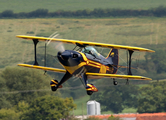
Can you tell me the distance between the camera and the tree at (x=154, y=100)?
604 feet

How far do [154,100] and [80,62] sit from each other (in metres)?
153

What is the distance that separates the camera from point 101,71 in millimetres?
41844

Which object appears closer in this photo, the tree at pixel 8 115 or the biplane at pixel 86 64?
the biplane at pixel 86 64

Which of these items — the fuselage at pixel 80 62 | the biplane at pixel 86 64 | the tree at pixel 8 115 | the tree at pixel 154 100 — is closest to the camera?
the fuselage at pixel 80 62

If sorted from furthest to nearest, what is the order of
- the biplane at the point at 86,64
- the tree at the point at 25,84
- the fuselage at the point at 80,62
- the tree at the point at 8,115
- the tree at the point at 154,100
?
the tree at the point at 154,100, the tree at the point at 25,84, the tree at the point at 8,115, the biplane at the point at 86,64, the fuselage at the point at 80,62

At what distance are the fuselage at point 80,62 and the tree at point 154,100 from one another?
145062mm

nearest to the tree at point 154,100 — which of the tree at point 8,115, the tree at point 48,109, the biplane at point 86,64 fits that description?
the tree at point 48,109

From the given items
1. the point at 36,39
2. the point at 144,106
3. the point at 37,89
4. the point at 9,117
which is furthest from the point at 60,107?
the point at 36,39

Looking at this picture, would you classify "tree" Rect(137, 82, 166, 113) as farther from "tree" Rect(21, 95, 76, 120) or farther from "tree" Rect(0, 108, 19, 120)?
"tree" Rect(0, 108, 19, 120)

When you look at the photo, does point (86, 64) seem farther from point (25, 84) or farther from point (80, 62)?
point (25, 84)

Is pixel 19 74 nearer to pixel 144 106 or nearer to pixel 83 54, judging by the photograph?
pixel 144 106

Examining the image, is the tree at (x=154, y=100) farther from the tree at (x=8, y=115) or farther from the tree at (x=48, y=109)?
the tree at (x=8, y=115)

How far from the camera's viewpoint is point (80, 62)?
3850 centimetres

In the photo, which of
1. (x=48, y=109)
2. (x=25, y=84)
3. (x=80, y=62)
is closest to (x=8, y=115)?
(x=48, y=109)
